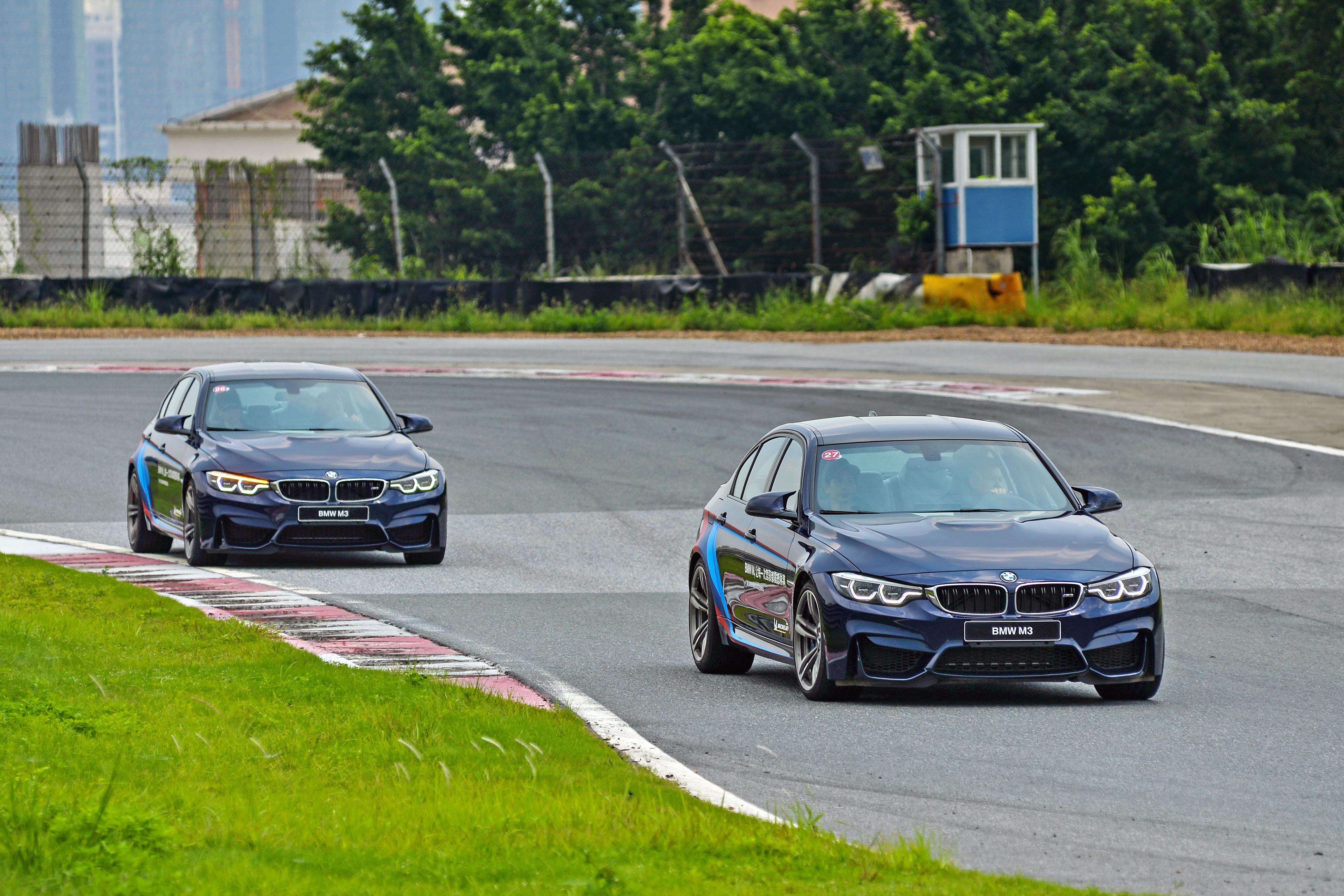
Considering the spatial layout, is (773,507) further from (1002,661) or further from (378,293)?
(378,293)

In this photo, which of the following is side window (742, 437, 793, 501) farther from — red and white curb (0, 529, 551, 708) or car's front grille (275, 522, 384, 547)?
car's front grille (275, 522, 384, 547)

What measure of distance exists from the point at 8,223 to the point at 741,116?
1770 centimetres

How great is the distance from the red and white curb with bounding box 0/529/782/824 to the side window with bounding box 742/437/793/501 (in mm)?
1566

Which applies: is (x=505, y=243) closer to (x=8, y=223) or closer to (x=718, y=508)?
(x=8, y=223)

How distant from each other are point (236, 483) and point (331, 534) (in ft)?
2.66

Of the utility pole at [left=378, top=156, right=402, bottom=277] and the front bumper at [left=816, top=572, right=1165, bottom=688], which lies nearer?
the front bumper at [left=816, top=572, right=1165, bottom=688]

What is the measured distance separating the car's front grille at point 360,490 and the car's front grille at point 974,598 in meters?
7.00

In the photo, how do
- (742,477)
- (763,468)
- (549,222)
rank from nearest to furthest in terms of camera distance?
(763,468) < (742,477) < (549,222)

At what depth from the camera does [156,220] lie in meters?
40.3

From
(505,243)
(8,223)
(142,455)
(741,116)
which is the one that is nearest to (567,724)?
(142,455)

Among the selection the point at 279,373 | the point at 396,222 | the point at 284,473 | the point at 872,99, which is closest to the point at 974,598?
the point at 284,473

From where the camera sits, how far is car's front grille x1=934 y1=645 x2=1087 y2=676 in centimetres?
917

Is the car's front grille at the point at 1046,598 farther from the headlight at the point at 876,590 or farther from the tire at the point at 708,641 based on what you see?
the tire at the point at 708,641

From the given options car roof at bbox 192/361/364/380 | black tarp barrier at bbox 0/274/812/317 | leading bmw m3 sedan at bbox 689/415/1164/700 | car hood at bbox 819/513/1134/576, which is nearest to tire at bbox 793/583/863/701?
leading bmw m3 sedan at bbox 689/415/1164/700
